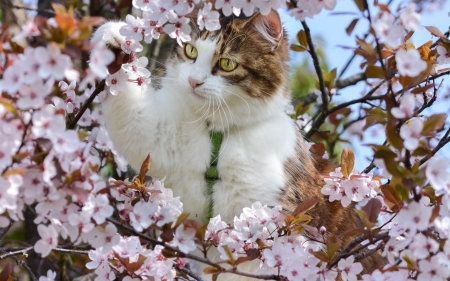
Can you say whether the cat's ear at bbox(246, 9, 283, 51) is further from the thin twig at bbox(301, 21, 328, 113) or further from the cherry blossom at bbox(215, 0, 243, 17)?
the cherry blossom at bbox(215, 0, 243, 17)

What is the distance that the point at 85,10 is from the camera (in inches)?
135

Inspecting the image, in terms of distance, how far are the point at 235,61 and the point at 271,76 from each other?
0.70ft

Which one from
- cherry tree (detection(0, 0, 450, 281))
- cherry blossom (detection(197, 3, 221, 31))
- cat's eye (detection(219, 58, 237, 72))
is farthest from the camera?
cat's eye (detection(219, 58, 237, 72))

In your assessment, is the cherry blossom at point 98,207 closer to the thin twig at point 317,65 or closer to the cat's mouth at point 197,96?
the cat's mouth at point 197,96

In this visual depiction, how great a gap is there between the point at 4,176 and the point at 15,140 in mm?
74

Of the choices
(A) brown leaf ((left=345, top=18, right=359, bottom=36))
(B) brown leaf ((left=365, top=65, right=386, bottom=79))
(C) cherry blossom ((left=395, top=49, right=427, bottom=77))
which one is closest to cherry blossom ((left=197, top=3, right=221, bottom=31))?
(A) brown leaf ((left=345, top=18, right=359, bottom=36))

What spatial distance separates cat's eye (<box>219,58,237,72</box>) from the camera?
2.35 metres

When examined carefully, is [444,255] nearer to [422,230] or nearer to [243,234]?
[422,230]

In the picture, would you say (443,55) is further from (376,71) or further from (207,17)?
(207,17)

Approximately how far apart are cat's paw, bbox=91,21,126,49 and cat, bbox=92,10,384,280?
11.0 inches

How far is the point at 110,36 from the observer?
201cm

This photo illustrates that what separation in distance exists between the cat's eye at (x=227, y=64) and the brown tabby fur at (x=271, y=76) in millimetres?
17

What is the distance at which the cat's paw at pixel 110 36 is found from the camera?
1.96 metres

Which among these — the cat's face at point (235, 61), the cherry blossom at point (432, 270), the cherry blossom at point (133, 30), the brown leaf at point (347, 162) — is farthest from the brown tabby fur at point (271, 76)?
the cherry blossom at point (432, 270)
